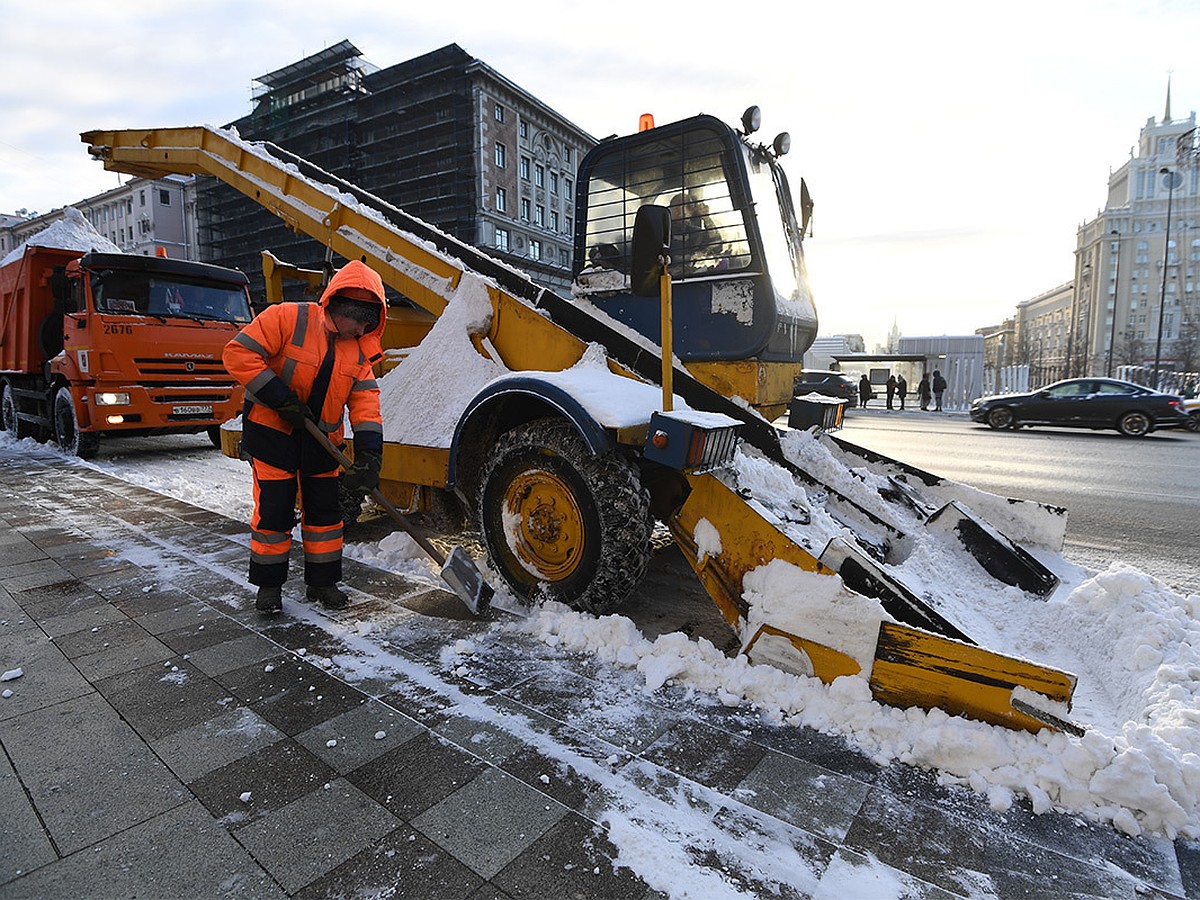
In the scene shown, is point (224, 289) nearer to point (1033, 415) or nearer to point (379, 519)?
point (379, 519)

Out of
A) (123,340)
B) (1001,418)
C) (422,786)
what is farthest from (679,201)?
(1001,418)

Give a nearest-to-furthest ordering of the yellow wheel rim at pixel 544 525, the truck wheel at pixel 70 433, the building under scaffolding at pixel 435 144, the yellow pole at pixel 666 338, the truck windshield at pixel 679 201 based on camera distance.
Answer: the yellow pole at pixel 666 338 → the yellow wheel rim at pixel 544 525 → the truck windshield at pixel 679 201 → the truck wheel at pixel 70 433 → the building under scaffolding at pixel 435 144

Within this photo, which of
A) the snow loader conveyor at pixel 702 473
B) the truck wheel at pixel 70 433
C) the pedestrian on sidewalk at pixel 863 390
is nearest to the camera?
the snow loader conveyor at pixel 702 473

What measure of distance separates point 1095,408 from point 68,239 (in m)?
21.3

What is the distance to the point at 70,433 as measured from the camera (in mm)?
9320

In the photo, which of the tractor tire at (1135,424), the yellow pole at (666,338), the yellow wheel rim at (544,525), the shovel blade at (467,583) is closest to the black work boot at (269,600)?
the shovel blade at (467,583)

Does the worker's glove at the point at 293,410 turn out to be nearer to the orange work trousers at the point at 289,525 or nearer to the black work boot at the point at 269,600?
the orange work trousers at the point at 289,525

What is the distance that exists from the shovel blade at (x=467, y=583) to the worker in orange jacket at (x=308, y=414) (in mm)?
663

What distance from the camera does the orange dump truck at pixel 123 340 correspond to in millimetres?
8273

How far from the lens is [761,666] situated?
2.66m

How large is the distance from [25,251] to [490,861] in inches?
488

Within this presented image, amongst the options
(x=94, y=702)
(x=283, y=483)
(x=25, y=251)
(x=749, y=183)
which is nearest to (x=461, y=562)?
(x=283, y=483)

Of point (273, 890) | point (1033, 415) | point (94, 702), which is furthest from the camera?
point (1033, 415)

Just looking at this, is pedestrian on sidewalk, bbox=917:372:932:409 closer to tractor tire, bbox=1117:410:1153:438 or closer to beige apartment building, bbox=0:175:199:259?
tractor tire, bbox=1117:410:1153:438
